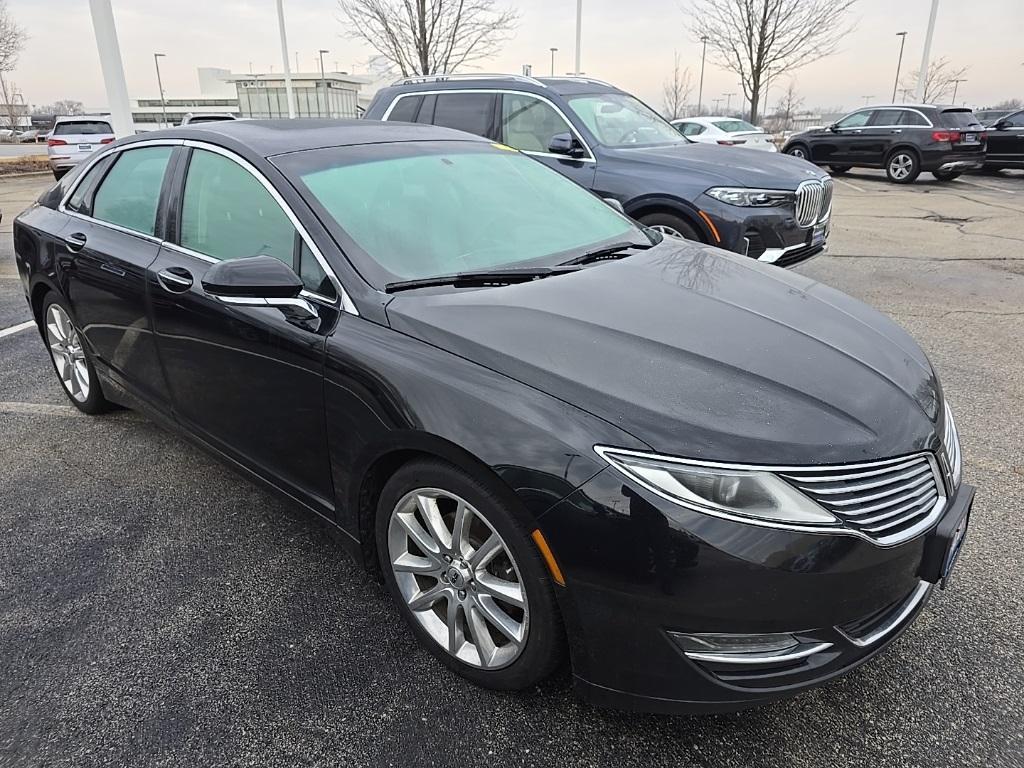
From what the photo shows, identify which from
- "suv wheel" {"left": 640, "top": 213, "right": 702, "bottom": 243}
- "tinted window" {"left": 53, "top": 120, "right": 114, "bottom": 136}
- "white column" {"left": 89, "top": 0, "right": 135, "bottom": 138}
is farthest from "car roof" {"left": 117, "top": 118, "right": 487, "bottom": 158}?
"tinted window" {"left": 53, "top": 120, "right": 114, "bottom": 136}

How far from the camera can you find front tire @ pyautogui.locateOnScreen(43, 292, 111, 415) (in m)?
4.05

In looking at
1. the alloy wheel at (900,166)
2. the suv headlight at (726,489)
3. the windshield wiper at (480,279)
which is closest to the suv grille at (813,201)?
the windshield wiper at (480,279)

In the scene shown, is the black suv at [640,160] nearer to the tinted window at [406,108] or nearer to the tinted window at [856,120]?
the tinted window at [406,108]

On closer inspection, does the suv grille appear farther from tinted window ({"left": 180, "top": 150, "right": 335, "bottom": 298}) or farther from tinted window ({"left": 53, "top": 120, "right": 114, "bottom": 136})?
tinted window ({"left": 53, "top": 120, "right": 114, "bottom": 136})

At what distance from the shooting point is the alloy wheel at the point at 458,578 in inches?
79.7

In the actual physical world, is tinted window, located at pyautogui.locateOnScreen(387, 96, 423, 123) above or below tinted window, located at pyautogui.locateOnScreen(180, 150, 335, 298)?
above

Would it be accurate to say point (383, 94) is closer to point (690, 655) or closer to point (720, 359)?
point (720, 359)

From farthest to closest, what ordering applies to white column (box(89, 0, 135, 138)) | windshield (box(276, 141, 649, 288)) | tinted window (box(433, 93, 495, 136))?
white column (box(89, 0, 135, 138)) < tinted window (box(433, 93, 495, 136)) < windshield (box(276, 141, 649, 288))

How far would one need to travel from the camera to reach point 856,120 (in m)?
17.9

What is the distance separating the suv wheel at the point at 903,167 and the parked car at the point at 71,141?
1932 centimetres

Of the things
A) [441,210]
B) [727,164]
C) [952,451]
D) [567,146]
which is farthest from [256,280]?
[727,164]

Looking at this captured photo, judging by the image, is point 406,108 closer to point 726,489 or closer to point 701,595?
point 726,489

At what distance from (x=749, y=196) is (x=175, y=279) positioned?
15.0 ft

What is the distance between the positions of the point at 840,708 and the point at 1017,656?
2.28 ft
